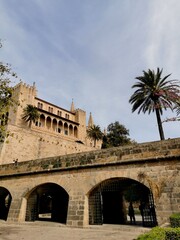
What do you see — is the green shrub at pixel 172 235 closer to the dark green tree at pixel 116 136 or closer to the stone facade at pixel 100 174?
the stone facade at pixel 100 174

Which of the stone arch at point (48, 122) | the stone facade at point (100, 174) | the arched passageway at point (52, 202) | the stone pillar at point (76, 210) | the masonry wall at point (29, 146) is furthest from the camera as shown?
the stone arch at point (48, 122)

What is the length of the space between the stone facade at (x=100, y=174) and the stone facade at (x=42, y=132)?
5128mm

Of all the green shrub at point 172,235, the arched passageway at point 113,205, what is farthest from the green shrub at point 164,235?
the arched passageway at point 113,205

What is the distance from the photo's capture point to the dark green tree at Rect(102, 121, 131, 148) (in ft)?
126

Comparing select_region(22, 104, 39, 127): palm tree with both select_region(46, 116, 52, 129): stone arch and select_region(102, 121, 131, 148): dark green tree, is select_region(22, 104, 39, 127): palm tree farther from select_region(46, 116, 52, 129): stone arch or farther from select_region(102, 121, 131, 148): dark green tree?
select_region(102, 121, 131, 148): dark green tree

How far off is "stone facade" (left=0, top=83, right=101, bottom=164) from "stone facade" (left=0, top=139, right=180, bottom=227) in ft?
16.8

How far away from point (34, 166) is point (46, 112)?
3290 cm

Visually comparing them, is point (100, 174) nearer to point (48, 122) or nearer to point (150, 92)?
point (150, 92)

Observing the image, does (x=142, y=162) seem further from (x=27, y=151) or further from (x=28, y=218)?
(x=27, y=151)

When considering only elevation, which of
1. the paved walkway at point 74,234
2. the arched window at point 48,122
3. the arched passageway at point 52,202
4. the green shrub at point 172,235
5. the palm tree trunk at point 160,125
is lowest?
the paved walkway at point 74,234

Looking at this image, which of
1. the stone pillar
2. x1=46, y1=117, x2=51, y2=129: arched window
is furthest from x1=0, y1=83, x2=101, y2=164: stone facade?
the stone pillar

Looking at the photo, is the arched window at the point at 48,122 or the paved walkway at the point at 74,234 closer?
the paved walkway at the point at 74,234

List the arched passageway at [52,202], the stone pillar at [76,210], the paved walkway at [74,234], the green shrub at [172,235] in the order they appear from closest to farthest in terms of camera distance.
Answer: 1. the green shrub at [172,235]
2. the paved walkway at [74,234]
3. the stone pillar at [76,210]
4. the arched passageway at [52,202]

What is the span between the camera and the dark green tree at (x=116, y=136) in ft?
126
